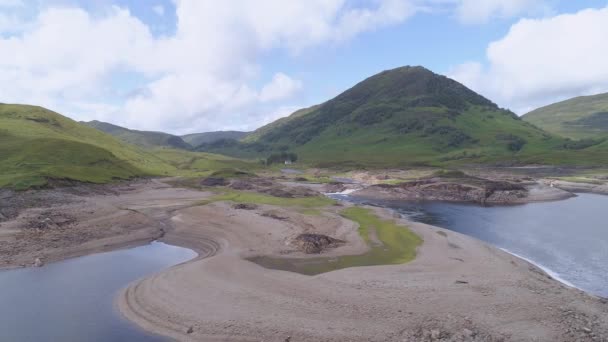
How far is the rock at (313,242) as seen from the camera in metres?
45.3

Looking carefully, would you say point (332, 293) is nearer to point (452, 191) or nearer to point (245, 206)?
point (245, 206)

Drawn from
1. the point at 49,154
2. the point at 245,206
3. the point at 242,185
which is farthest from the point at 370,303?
the point at 49,154

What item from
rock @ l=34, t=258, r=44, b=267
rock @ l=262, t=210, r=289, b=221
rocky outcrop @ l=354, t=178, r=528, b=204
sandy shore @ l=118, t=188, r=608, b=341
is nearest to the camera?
sandy shore @ l=118, t=188, r=608, b=341

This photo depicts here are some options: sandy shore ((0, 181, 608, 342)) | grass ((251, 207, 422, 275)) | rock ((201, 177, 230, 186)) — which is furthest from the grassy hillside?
grass ((251, 207, 422, 275))

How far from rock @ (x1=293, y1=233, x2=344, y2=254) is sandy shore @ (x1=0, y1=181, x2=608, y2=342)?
1.24 m

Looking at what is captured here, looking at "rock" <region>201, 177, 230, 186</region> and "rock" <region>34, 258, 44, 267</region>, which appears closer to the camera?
"rock" <region>34, 258, 44, 267</region>

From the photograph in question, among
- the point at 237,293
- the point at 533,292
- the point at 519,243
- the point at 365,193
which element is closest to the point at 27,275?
the point at 237,293

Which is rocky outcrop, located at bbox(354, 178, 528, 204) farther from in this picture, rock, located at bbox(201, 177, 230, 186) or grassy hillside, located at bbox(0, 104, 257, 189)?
grassy hillside, located at bbox(0, 104, 257, 189)

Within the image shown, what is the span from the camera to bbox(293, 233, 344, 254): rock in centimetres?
4531

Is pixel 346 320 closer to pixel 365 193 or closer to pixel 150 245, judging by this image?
pixel 150 245

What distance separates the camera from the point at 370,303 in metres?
30.0

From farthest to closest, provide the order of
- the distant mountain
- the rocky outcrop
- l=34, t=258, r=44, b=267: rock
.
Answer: the rocky outcrop
the distant mountain
l=34, t=258, r=44, b=267: rock

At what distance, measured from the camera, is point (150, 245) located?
171ft

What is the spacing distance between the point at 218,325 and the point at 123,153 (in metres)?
155
